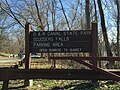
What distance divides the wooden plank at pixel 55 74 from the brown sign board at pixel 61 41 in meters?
1.10

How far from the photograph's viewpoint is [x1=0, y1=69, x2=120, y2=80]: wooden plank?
9.61 metres

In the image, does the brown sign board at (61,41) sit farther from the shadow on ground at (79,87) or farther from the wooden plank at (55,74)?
the shadow on ground at (79,87)

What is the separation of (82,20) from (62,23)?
803cm

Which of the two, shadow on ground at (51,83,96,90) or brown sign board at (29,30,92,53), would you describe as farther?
brown sign board at (29,30,92,53)

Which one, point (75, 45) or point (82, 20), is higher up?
point (82, 20)

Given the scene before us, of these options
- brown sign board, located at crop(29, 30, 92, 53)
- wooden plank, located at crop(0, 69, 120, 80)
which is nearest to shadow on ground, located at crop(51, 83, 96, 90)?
wooden plank, located at crop(0, 69, 120, 80)

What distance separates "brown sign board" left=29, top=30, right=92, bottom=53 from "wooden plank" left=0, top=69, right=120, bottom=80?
110cm

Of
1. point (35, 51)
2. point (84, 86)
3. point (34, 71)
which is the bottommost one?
point (84, 86)

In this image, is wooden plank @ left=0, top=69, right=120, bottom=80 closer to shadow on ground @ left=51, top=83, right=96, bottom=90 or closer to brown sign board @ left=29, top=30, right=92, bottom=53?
shadow on ground @ left=51, top=83, right=96, bottom=90

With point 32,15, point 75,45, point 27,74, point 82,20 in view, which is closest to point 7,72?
point 27,74

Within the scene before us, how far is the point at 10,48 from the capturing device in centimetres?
11894

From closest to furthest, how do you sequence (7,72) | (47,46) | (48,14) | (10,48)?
(7,72), (47,46), (48,14), (10,48)

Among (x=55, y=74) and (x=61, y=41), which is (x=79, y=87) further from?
(x=61, y=41)

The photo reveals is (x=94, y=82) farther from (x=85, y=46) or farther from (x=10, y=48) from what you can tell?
(x=10, y=48)
